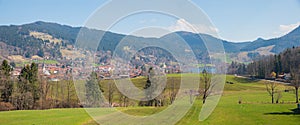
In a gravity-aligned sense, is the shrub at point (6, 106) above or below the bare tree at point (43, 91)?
below

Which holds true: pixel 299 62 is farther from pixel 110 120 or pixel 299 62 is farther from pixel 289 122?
pixel 110 120

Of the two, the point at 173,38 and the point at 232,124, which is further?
the point at 232,124

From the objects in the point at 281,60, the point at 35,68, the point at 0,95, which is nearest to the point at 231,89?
the point at 281,60

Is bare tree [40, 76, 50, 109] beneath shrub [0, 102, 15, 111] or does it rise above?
above

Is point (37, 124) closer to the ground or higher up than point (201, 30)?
closer to the ground

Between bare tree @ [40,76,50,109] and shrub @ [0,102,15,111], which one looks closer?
shrub @ [0,102,15,111]

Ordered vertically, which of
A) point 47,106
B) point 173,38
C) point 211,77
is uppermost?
point 173,38

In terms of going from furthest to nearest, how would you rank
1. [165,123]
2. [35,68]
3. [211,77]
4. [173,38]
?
[35,68] → [211,77] → [165,123] → [173,38]

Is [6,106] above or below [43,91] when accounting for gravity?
below

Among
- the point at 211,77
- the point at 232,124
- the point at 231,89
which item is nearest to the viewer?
the point at 232,124

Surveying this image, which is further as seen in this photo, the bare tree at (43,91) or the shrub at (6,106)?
the bare tree at (43,91)

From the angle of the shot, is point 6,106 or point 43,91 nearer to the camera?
point 6,106
